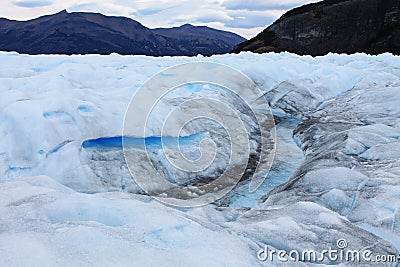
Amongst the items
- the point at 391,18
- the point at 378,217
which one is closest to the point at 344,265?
the point at 378,217

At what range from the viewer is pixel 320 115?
30.6ft

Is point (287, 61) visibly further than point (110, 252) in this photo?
Yes

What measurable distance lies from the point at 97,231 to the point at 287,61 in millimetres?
11571

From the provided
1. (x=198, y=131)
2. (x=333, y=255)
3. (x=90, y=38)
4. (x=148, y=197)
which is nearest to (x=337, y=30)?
(x=198, y=131)

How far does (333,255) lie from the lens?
294 centimetres

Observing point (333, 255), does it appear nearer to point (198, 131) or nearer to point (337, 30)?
point (198, 131)

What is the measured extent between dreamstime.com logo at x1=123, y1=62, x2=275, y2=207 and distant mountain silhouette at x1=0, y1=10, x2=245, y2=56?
89959mm

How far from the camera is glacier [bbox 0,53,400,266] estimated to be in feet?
8.00

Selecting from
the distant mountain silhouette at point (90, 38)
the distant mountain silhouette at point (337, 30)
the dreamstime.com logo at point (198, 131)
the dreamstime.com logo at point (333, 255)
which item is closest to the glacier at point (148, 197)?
the dreamstime.com logo at point (333, 255)

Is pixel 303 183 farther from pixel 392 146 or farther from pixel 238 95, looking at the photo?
pixel 238 95

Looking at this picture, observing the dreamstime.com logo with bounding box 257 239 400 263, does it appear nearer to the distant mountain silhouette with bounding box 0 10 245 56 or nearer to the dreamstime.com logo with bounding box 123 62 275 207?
the dreamstime.com logo with bounding box 123 62 275 207

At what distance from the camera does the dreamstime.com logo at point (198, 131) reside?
557 centimetres

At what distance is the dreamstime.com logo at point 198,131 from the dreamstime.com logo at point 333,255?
2235mm

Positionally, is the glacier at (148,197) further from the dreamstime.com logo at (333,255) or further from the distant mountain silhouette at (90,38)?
the distant mountain silhouette at (90,38)
